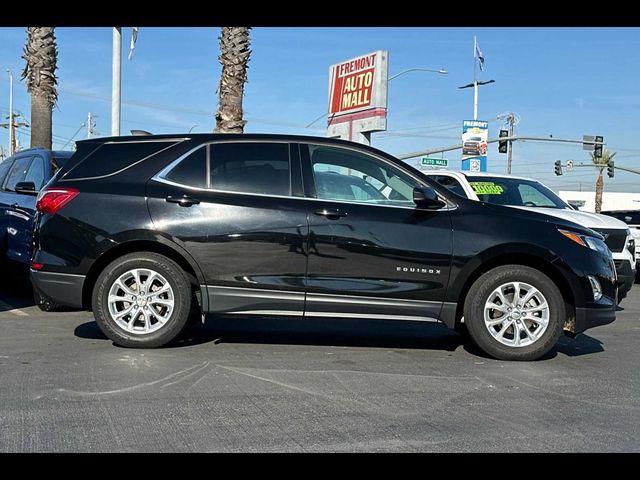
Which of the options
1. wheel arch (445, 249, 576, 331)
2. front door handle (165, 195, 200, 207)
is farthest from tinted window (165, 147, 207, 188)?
wheel arch (445, 249, 576, 331)

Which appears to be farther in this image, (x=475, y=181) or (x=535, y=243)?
(x=475, y=181)

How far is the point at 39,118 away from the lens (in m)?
15.6

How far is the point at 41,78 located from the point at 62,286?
A: 35.3 feet

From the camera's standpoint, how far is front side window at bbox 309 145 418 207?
20.5 ft

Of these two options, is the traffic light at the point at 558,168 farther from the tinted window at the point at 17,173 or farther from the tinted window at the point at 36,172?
the tinted window at the point at 36,172

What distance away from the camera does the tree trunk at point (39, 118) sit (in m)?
15.5

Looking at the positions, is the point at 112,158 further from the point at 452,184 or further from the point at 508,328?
the point at 452,184

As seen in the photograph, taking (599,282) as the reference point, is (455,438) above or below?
below

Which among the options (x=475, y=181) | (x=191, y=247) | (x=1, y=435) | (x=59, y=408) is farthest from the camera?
(x=475, y=181)

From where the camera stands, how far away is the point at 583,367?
6113mm

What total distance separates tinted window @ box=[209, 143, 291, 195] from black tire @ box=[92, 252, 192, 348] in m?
0.86
